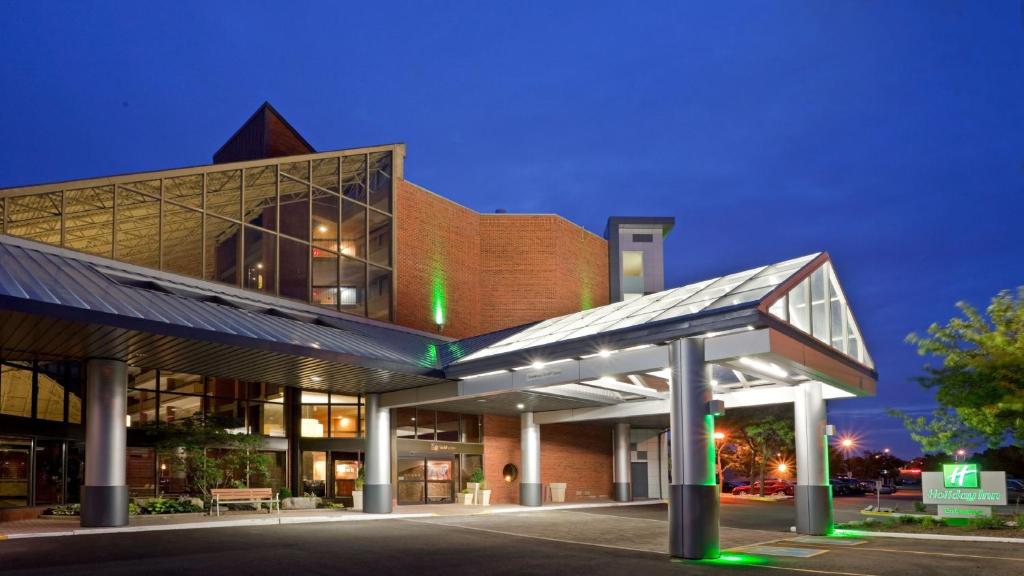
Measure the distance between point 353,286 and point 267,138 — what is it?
7.48m

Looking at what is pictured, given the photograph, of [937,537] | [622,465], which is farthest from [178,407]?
[937,537]

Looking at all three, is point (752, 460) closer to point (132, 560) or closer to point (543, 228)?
point (543, 228)

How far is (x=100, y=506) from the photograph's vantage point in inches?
745

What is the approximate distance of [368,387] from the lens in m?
24.7

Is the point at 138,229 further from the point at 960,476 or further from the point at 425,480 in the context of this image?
the point at 960,476

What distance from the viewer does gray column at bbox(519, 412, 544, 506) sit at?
31938 millimetres

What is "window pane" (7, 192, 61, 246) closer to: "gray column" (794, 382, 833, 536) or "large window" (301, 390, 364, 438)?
"large window" (301, 390, 364, 438)

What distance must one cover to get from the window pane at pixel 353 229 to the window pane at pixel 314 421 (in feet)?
18.5

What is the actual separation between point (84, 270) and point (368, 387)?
27.9ft

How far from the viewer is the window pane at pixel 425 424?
31516mm

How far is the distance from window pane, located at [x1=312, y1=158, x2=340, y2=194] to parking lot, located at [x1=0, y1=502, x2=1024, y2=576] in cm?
1350

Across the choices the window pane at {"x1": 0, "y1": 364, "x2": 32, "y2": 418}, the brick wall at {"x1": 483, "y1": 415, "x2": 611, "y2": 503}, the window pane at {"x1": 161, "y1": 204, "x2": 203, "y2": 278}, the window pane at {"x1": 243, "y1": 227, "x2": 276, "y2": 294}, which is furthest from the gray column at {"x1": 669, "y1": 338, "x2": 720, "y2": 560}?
the brick wall at {"x1": 483, "y1": 415, "x2": 611, "y2": 503}

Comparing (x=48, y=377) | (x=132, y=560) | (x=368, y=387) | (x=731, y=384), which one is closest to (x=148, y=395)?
(x=48, y=377)

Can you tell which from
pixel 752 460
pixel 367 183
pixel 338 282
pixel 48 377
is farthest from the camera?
pixel 752 460
